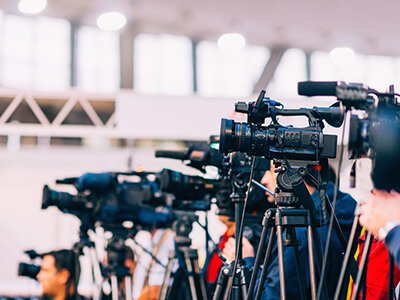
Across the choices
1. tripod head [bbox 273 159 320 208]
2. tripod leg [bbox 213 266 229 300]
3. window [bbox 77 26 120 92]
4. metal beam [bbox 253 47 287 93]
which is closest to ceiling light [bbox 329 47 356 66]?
metal beam [bbox 253 47 287 93]

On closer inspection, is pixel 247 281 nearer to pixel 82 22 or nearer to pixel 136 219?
pixel 136 219

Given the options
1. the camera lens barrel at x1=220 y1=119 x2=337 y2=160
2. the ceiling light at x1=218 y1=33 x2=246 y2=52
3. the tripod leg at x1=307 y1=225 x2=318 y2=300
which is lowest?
the tripod leg at x1=307 y1=225 x2=318 y2=300

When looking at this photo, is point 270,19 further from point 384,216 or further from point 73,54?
point 384,216

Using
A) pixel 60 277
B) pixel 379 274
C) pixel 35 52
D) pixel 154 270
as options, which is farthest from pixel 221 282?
pixel 35 52

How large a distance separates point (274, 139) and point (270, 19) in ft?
19.3

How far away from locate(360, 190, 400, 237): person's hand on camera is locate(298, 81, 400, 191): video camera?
18 mm

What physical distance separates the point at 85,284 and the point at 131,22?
Result: 4.54 meters

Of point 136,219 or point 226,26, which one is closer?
point 136,219

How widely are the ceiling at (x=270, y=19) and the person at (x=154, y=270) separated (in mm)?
3892

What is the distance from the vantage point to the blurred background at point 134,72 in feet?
14.4

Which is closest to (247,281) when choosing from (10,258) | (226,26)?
(10,258)

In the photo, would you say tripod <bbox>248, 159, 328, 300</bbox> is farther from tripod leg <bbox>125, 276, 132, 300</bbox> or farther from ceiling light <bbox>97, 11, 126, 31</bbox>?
ceiling light <bbox>97, 11, 126, 31</bbox>

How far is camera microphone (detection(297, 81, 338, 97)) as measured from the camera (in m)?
1.09

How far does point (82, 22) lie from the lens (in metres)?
8.34
